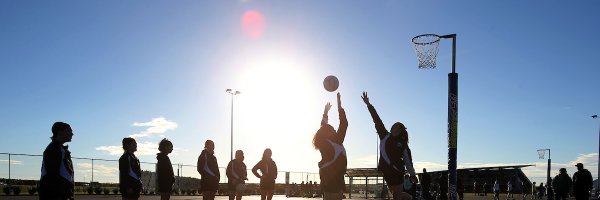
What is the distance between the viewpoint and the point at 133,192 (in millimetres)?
8859

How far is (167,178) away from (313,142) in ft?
10.8

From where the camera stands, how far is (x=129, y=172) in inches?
346

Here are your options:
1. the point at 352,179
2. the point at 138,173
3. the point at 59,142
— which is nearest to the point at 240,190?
the point at 138,173

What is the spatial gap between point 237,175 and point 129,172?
4.62 metres

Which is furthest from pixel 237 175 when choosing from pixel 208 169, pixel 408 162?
pixel 408 162

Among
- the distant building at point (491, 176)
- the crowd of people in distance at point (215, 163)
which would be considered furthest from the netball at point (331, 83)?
the distant building at point (491, 176)

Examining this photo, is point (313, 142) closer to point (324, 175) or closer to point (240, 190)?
point (324, 175)

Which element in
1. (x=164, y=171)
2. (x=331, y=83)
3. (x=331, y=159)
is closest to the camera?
(x=331, y=159)

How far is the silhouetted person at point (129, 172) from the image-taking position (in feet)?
28.8

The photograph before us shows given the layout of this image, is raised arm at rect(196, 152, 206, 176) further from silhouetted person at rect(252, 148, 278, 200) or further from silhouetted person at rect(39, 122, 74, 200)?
silhouetted person at rect(39, 122, 74, 200)

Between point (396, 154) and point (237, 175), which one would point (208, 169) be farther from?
point (396, 154)

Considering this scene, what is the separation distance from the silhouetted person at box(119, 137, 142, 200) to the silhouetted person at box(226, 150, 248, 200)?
4.35 m

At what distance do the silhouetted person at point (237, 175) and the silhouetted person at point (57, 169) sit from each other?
6.05 meters

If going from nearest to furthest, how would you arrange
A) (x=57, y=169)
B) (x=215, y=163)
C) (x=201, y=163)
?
(x=57, y=169), (x=201, y=163), (x=215, y=163)
